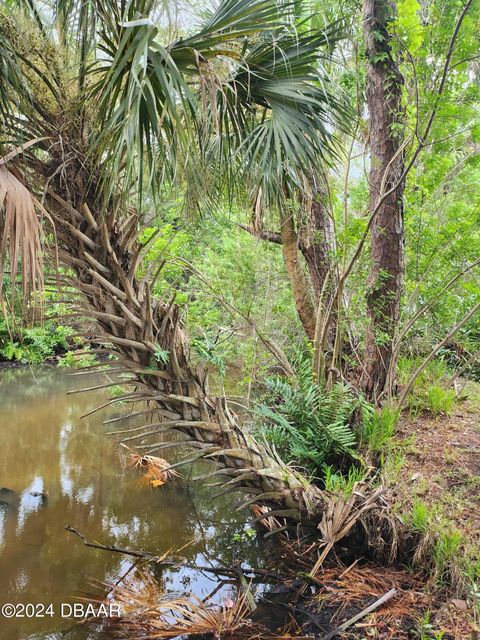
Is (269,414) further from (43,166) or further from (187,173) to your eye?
(43,166)

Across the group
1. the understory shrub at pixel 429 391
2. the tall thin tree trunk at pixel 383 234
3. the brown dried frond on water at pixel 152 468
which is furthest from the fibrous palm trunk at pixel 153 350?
the brown dried frond on water at pixel 152 468

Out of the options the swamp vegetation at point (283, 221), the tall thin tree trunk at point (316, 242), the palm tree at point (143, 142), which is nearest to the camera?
the palm tree at point (143, 142)

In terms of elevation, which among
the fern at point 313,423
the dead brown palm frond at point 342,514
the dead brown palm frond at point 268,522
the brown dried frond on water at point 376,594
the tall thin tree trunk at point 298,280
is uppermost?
the tall thin tree trunk at point 298,280

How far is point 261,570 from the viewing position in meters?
3.00

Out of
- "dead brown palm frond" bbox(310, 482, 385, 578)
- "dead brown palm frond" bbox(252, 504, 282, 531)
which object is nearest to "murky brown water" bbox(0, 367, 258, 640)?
"dead brown palm frond" bbox(252, 504, 282, 531)

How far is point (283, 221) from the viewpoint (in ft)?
14.6

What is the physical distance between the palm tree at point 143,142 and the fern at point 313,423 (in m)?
0.41

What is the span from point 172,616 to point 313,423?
1679 mm

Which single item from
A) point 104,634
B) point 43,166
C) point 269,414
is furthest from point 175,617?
Answer: point 43,166

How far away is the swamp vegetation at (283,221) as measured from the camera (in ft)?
7.52

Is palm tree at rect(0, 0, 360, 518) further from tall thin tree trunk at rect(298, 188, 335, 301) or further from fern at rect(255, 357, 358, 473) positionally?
tall thin tree trunk at rect(298, 188, 335, 301)

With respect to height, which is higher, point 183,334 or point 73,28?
point 73,28

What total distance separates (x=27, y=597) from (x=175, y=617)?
1043mm

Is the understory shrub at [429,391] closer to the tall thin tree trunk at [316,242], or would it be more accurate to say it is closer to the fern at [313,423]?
the fern at [313,423]
